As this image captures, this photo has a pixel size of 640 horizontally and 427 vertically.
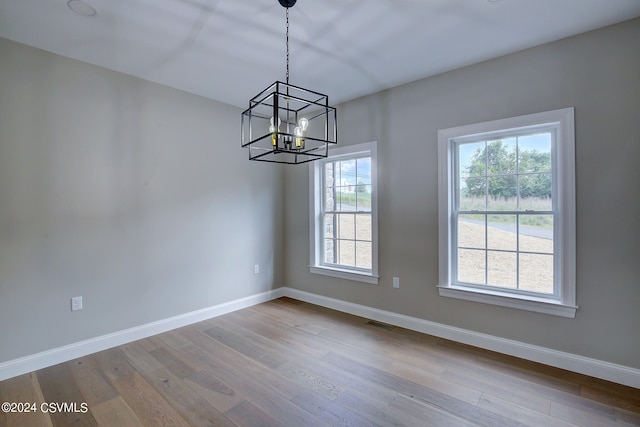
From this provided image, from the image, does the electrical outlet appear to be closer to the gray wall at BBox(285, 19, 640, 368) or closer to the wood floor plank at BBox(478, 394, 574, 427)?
the gray wall at BBox(285, 19, 640, 368)

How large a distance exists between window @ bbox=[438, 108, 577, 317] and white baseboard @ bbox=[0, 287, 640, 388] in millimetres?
364

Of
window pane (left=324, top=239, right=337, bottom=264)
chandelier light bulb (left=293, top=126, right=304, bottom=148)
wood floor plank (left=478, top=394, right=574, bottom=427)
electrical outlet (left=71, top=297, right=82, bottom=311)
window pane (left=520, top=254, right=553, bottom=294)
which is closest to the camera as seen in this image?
wood floor plank (left=478, top=394, right=574, bottom=427)

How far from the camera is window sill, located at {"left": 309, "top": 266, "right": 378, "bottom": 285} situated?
374 cm

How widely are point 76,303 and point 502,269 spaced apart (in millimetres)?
4027

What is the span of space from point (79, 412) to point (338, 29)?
132 inches

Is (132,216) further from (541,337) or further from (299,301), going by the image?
(541,337)

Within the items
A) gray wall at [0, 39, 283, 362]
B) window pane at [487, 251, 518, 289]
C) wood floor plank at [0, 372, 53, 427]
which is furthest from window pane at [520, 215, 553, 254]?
→ wood floor plank at [0, 372, 53, 427]

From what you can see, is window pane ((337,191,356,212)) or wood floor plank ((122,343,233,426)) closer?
wood floor plank ((122,343,233,426))

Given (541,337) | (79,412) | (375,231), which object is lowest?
(79,412)

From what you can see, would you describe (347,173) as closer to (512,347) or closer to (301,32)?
(301,32)

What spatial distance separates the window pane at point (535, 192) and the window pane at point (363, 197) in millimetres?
1646

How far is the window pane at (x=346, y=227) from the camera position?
409cm

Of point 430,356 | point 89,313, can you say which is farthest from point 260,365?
point 89,313

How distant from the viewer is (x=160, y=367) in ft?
8.63
